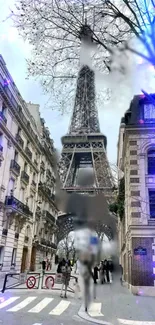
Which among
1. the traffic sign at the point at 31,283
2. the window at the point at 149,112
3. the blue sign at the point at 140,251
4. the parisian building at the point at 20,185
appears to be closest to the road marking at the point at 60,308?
the traffic sign at the point at 31,283

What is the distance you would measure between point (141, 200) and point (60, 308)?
8.12 m

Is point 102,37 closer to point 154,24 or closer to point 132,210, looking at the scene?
point 154,24

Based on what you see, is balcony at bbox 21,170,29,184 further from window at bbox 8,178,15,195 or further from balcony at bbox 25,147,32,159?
balcony at bbox 25,147,32,159

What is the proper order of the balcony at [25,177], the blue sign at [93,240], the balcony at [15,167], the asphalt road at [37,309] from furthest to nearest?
the balcony at [25,177]
the balcony at [15,167]
the asphalt road at [37,309]
the blue sign at [93,240]

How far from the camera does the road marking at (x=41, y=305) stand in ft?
31.0

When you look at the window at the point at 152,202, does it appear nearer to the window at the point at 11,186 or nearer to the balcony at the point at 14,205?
the balcony at the point at 14,205

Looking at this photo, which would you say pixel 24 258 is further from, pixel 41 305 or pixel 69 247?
pixel 69 247

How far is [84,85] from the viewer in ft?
21.5

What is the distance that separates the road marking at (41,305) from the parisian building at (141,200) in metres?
4.61

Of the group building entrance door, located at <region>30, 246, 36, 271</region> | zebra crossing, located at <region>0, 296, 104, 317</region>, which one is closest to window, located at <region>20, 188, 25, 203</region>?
building entrance door, located at <region>30, 246, 36, 271</region>

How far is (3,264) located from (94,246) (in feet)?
71.4

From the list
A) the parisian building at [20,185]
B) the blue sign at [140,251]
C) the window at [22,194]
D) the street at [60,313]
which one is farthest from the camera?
the window at [22,194]

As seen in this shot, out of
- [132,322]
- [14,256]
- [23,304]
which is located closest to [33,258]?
[14,256]

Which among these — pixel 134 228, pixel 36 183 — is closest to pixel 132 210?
pixel 134 228
